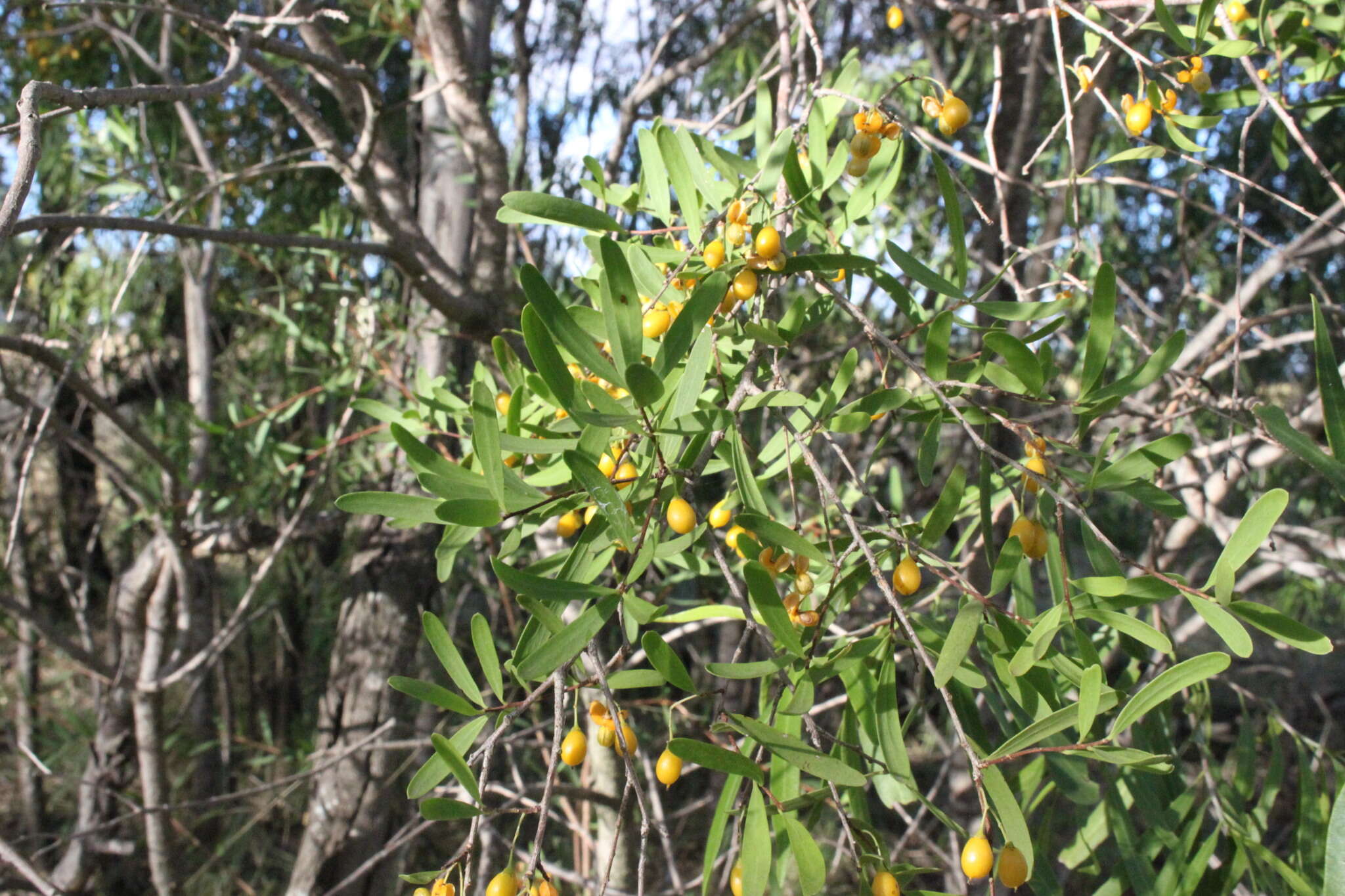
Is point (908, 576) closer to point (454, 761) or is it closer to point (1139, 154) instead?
point (454, 761)

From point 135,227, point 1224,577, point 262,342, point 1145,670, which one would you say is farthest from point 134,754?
point 1224,577

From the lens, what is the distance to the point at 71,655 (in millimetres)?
1483

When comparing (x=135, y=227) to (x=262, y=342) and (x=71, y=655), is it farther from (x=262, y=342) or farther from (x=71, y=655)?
(x=262, y=342)

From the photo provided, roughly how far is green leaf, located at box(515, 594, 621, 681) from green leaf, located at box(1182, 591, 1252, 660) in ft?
1.11

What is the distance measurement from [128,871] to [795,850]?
6.74 ft

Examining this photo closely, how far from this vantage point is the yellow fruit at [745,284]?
23.9 inches

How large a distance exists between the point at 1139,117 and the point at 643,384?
0.63 meters

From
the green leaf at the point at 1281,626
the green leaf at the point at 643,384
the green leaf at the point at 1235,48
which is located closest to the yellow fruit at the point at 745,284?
the green leaf at the point at 643,384

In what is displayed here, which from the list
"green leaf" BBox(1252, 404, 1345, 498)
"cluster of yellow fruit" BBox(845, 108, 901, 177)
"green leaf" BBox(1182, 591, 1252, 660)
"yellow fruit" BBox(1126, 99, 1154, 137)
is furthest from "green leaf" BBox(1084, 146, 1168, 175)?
"green leaf" BBox(1182, 591, 1252, 660)

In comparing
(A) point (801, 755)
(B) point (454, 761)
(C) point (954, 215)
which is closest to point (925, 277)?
(C) point (954, 215)

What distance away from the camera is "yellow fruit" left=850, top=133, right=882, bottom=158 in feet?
2.19

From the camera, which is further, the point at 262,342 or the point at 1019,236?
the point at 262,342

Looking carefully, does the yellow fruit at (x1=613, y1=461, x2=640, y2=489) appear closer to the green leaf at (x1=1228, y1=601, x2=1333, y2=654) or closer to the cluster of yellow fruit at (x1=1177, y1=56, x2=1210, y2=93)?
the green leaf at (x1=1228, y1=601, x2=1333, y2=654)

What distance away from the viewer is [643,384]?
0.48 metres
